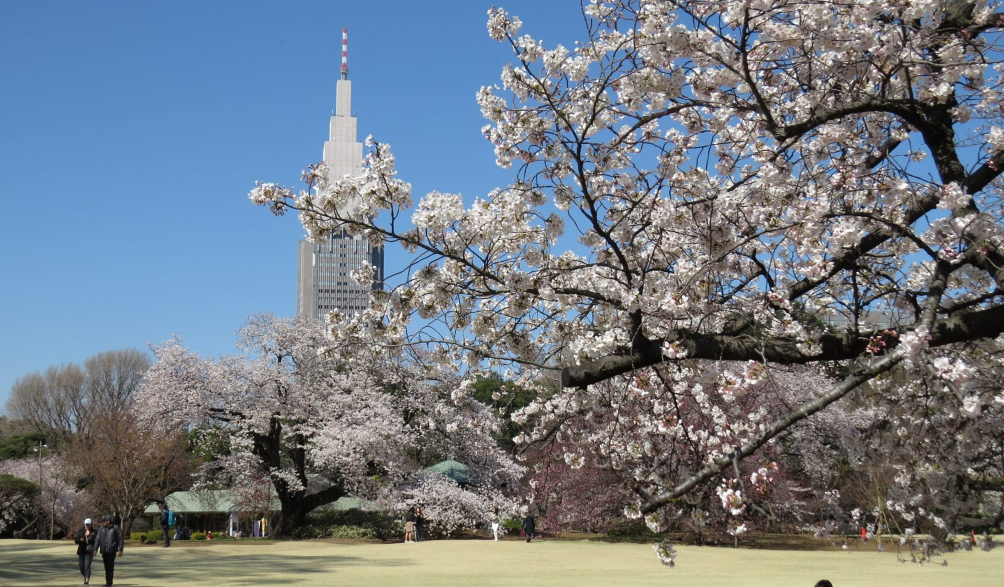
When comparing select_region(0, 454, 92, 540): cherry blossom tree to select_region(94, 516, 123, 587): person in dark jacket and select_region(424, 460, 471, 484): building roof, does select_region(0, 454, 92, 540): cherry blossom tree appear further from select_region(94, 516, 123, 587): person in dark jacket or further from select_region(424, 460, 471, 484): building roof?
select_region(94, 516, 123, 587): person in dark jacket

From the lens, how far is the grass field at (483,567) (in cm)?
1072

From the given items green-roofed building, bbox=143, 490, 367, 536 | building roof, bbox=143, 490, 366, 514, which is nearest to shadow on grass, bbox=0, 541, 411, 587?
green-roofed building, bbox=143, 490, 367, 536

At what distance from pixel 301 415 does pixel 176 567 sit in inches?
358

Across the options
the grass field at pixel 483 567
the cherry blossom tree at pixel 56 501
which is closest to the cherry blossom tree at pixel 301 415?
the grass field at pixel 483 567

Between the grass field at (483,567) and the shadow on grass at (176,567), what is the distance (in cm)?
2

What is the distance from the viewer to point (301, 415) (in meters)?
22.4

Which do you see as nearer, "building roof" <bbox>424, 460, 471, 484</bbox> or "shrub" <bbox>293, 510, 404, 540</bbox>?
"shrub" <bbox>293, 510, 404, 540</bbox>

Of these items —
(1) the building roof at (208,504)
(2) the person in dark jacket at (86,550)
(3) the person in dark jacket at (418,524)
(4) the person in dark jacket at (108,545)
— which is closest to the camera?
(4) the person in dark jacket at (108,545)

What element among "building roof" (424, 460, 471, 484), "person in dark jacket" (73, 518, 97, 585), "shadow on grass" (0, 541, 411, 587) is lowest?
"shadow on grass" (0, 541, 411, 587)

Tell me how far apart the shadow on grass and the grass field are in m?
0.02

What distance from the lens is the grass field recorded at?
10719mm

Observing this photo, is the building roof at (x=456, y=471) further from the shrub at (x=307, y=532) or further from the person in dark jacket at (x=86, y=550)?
the person in dark jacket at (x=86, y=550)

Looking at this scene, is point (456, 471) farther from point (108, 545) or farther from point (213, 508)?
point (108, 545)

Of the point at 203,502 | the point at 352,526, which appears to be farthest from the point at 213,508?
the point at 352,526
